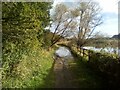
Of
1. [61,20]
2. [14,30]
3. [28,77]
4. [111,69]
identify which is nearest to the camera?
[14,30]

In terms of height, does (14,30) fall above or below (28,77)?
above

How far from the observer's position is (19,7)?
34.9ft

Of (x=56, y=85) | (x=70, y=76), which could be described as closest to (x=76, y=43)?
(x=70, y=76)

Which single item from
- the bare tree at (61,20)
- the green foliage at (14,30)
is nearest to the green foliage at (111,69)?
the green foliage at (14,30)

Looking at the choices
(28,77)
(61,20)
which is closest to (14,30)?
(28,77)

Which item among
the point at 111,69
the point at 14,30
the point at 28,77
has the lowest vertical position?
the point at 28,77

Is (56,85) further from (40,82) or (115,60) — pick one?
(115,60)

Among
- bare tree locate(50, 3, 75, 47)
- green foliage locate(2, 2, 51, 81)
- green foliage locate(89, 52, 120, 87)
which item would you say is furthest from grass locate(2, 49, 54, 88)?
bare tree locate(50, 3, 75, 47)

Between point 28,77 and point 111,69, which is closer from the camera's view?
point 111,69

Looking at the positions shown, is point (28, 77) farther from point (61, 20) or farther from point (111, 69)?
point (61, 20)

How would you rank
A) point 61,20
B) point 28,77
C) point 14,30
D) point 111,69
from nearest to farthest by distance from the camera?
point 14,30 < point 111,69 < point 28,77 < point 61,20

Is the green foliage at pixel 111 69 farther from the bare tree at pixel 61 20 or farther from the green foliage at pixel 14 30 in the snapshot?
the bare tree at pixel 61 20

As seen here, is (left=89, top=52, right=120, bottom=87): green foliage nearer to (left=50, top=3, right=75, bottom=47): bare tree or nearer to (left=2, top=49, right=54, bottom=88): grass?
(left=2, top=49, right=54, bottom=88): grass

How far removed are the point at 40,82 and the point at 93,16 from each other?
29442mm
